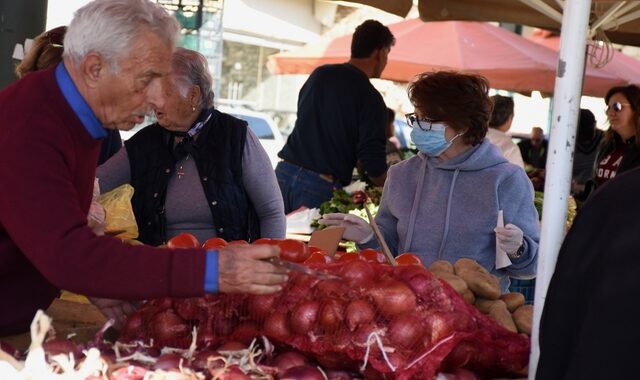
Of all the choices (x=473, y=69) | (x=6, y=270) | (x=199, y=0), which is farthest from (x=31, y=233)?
(x=473, y=69)

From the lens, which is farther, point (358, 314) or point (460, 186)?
point (460, 186)

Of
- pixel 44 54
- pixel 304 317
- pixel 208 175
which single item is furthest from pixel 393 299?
pixel 44 54

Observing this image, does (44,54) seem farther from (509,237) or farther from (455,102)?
(509,237)

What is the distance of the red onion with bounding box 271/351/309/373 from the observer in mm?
2418

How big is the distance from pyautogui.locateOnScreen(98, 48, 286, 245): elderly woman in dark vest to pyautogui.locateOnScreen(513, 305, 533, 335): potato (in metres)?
1.49

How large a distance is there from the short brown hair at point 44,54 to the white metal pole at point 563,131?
2.31 m

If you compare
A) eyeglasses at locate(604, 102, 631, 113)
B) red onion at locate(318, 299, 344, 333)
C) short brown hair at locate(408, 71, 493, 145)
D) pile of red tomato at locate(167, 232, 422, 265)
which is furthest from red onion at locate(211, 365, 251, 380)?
eyeglasses at locate(604, 102, 631, 113)

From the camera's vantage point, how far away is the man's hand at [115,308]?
2793 millimetres

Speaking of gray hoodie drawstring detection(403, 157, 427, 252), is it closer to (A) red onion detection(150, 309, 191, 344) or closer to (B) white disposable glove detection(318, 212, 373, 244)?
(B) white disposable glove detection(318, 212, 373, 244)

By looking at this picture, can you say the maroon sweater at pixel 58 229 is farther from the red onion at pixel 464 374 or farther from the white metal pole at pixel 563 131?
the white metal pole at pixel 563 131

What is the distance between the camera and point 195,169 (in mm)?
4027

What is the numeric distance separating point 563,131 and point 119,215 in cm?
178

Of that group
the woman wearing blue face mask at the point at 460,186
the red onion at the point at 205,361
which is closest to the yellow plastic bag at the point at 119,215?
the woman wearing blue face mask at the point at 460,186

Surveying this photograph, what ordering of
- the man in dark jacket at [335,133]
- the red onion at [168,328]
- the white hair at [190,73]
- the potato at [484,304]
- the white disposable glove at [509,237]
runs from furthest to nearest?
the man in dark jacket at [335,133] < the white hair at [190,73] < the white disposable glove at [509,237] < the potato at [484,304] < the red onion at [168,328]
